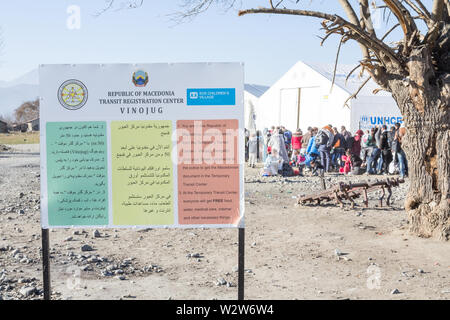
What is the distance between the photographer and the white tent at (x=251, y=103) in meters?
22.9

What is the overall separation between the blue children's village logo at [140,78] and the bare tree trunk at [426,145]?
4348 mm

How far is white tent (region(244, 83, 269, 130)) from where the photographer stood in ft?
75.0

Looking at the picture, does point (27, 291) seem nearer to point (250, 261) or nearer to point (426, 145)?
point (250, 261)

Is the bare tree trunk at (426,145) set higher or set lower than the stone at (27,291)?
higher

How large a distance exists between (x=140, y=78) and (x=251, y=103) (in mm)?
19206

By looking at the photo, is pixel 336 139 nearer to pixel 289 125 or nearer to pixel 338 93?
pixel 338 93

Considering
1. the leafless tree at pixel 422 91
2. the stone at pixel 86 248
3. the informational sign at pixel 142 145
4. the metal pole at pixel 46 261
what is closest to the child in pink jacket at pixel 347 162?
the leafless tree at pixel 422 91

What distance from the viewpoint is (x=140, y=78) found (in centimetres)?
409

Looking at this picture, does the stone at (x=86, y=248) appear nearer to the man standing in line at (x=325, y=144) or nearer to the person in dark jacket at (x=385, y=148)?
the man standing in line at (x=325, y=144)

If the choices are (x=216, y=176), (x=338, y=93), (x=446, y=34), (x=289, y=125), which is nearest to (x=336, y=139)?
(x=338, y=93)

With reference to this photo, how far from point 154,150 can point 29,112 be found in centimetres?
11777

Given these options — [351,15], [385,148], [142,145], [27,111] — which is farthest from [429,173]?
[27,111]

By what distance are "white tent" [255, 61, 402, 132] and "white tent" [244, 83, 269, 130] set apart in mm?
1188
